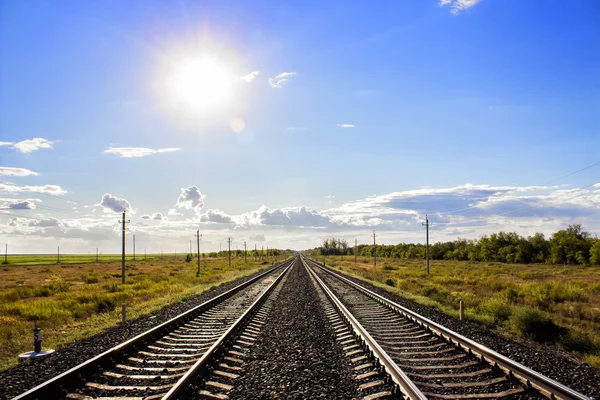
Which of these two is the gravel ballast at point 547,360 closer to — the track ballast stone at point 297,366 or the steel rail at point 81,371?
the track ballast stone at point 297,366

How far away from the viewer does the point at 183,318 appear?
1232cm

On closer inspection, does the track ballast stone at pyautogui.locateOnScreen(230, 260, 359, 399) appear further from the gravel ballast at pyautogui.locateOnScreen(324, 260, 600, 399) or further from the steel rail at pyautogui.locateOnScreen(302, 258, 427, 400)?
the gravel ballast at pyautogui.locateOnScreen(324, 260, 600, 399)

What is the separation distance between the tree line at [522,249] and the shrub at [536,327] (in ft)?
222

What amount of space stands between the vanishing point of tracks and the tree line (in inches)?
2848

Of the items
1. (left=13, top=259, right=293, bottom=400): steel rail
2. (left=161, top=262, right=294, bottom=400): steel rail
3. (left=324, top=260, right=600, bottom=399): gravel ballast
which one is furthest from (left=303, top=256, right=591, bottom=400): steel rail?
(left=13, top=259, right=293, bottom=400): steel rail

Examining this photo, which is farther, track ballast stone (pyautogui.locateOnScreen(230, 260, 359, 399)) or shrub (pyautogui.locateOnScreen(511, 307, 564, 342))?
shrub (pyautogui.locateOnScreen(511, 307, 564, 342))

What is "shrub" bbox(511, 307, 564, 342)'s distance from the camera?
11078 millimetres

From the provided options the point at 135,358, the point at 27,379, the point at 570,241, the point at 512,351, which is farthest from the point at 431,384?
the point at 570,241

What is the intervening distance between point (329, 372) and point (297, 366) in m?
0.68

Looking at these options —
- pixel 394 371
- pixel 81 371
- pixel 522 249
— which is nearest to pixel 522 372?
pixel 394 371

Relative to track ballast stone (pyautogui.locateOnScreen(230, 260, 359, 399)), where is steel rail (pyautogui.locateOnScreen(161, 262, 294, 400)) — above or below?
above

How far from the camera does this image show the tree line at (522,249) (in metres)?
72.6

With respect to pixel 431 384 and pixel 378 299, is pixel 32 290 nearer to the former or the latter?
pixel 378 299

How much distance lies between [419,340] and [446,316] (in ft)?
14.5
